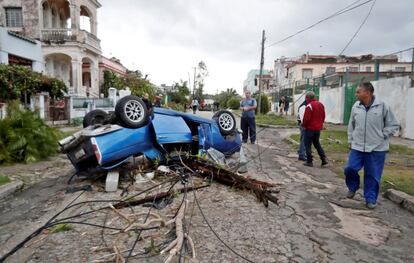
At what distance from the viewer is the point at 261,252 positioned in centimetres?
296

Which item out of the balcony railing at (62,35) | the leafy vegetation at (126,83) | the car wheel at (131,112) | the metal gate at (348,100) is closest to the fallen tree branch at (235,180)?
the car wheel at (131,112)

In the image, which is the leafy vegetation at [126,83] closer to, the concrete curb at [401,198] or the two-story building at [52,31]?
the two-story building at [52,31]

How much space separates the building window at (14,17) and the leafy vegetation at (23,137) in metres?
16.9

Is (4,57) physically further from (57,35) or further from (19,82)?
(57,35)

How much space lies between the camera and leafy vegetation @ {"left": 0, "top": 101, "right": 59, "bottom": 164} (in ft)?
22.7

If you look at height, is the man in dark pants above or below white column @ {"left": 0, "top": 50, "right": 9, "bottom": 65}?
below

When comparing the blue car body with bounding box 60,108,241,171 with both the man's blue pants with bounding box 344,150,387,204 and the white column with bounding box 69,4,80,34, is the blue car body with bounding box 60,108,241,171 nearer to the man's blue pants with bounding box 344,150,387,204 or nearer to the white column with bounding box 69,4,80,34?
the man's blue pants with bounding box 344,150,387,204

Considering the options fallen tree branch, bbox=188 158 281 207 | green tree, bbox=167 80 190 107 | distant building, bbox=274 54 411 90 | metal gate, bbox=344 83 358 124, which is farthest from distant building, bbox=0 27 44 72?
green tree, bbox=167 80 190 107

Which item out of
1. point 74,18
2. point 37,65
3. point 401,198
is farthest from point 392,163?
point 74,18

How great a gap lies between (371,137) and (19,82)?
1310 centimetres

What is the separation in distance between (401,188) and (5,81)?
13078mm

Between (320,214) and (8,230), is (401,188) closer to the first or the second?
(320,214)

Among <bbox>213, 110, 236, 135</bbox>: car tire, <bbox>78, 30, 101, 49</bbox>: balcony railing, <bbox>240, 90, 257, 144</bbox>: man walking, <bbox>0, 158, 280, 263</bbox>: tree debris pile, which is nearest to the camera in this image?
<bbox>0, 158, 280, 263</bbox>: tree debris pile

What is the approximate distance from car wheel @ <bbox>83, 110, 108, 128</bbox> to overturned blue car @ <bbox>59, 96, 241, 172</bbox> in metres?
0.05
